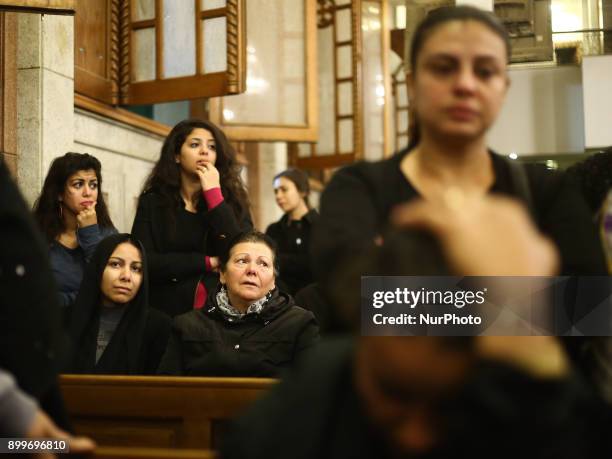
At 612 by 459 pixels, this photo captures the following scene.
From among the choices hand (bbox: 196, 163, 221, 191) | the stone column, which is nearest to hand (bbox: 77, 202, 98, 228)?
hand (bbox: 196, 163, 221, 191)

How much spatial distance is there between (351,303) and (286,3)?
5.48 meters

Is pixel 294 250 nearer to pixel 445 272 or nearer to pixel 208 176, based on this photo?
pixel 208 176

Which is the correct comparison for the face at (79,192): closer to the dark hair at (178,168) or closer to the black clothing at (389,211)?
the dark hair at (178,168)

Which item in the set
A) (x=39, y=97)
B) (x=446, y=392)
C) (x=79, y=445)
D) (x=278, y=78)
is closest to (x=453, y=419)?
(x=446, y=392)

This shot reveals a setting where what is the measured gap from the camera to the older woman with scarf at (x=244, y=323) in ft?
8.91

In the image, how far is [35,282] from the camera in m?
1.36

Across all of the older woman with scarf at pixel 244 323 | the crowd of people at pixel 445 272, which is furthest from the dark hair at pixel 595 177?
the older woman with scarf at pixel 244 323

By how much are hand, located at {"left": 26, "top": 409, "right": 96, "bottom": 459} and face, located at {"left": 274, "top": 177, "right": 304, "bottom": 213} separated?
310cm

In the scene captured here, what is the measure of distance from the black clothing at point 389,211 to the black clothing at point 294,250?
2475 mm

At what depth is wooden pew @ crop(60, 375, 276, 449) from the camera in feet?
6.95

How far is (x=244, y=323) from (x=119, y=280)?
1.42 feet

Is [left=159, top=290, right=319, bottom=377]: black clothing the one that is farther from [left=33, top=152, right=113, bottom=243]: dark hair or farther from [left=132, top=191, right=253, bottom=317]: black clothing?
[left=33, top=152, right=113, bottom=243]: dark hair

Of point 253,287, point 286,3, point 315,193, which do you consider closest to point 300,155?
point 315,193

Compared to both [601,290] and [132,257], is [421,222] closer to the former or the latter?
[601,290]
